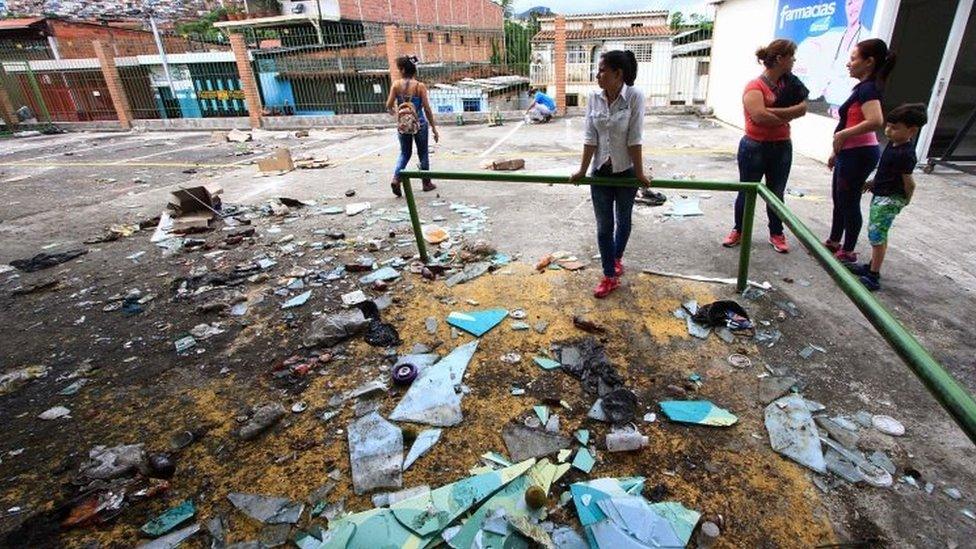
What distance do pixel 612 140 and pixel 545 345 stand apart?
1.40 m

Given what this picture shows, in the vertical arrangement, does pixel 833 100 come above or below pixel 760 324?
above

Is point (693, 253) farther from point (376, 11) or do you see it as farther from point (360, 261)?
point (376, 11)

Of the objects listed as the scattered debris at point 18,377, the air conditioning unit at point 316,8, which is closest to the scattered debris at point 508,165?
the scattered debris at point 18,377

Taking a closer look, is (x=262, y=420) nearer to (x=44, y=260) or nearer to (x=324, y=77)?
(x=44, y=260)

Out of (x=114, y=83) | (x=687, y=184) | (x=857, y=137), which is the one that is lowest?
(x=687, y=184)

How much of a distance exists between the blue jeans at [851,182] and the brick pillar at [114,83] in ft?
68.2

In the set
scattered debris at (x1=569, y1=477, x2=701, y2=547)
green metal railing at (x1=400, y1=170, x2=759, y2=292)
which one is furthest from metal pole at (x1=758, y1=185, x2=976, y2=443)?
green metal railing at (x1=400, y1=170, x2=759, y2=292)

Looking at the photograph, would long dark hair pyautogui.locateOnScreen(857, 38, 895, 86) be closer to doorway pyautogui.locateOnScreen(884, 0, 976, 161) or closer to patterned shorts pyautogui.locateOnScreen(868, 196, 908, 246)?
patterned shorts pyautogui.locateOnScreen(868, 196, 908, 246)

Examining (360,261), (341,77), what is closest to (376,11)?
(341,77)

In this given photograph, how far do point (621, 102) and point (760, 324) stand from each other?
1.71m

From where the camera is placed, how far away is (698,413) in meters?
2.29

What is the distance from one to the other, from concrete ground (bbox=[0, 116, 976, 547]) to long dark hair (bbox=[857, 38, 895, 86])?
143 cm

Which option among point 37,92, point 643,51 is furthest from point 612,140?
point 643,51

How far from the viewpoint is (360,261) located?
168 inches
